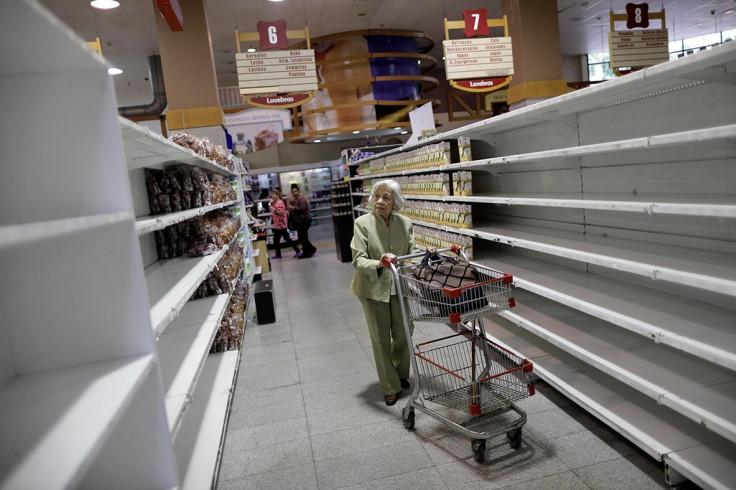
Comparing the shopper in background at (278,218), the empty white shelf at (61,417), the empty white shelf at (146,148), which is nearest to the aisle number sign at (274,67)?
the empty white shelf at (146,148)

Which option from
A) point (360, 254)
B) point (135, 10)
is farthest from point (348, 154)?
point (360, 254)

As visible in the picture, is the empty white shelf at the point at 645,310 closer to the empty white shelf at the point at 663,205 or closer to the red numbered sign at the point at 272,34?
the empty white shelf at the point at 663,205

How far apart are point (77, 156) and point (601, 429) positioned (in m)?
3.11

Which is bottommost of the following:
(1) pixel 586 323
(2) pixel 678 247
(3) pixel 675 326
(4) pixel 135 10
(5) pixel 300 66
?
(1) pixel 586 323

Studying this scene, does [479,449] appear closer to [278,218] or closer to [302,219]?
[302,219]

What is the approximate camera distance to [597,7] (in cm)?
1232

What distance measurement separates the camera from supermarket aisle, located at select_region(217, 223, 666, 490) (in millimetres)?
2822

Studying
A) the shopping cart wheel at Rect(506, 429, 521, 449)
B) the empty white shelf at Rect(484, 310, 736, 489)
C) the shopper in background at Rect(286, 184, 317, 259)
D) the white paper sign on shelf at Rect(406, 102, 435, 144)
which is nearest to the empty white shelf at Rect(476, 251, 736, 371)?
the empty white shelf at Rect(484, 310, 736, 489)

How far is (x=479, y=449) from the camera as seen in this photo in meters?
2.96

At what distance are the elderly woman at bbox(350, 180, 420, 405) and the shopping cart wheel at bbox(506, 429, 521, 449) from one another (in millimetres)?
A: 978

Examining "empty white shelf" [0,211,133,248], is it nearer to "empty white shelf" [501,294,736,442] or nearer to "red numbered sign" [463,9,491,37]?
"empty white shelf" [501,294,736,442]

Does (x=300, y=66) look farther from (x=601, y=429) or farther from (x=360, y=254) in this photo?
(x=601, y=429)

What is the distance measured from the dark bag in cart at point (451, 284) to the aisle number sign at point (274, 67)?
6.02 metres

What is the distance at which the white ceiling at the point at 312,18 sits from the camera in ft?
31.6
